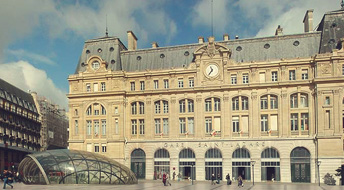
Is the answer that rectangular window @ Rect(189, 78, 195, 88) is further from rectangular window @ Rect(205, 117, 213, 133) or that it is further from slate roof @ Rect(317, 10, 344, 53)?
slate roof @ Rect(317, 10, 344, 53)

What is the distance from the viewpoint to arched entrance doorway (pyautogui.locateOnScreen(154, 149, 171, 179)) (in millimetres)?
66750

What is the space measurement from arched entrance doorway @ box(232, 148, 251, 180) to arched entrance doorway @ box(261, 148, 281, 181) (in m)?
2.25

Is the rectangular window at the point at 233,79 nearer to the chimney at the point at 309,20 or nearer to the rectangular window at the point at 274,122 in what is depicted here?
the rectangular window at the point at 274,122

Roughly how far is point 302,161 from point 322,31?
20810 mm

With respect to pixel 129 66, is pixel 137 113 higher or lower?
lower

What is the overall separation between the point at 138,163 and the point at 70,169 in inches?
850

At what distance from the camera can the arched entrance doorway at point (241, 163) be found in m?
63.1

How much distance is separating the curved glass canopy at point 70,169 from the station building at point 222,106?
54.4 ft

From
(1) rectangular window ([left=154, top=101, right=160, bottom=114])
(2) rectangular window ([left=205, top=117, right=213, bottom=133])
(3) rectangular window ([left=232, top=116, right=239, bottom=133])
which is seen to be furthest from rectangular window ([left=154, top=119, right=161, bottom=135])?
(3) rectangular window ([left=232, top=116, right=239, bottom=133])

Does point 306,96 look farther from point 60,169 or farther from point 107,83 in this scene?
point 60,169

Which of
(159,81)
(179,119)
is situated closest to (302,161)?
(179,119)

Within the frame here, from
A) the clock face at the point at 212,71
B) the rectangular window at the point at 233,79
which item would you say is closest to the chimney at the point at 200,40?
the clock face at the point at 212,71

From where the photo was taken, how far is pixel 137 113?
7000 cm

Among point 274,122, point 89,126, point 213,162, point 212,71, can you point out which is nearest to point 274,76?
point 274,122
